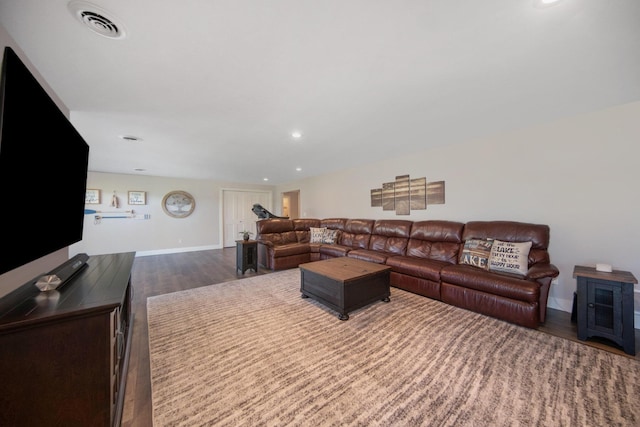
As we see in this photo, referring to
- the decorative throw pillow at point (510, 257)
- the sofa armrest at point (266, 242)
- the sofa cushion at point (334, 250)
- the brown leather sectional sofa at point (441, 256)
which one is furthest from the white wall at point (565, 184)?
the sofa armrest at point (266, 242)

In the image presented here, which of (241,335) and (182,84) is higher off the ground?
(182,84)

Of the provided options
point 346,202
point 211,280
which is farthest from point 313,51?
point 346,202

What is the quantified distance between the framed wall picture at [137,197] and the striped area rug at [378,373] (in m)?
5.00

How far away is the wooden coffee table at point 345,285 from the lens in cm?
244

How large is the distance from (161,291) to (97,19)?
336 cm

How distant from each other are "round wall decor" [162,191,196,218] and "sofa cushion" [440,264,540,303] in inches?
277

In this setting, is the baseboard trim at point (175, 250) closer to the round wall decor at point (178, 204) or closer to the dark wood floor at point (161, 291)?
the dark wood floor at point (161, 291)

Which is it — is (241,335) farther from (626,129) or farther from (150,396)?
(626,129)

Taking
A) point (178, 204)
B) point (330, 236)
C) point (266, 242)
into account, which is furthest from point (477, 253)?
point (178, 204)

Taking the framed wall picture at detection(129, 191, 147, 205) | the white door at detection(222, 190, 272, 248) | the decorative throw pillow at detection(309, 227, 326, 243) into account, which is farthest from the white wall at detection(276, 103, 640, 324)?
the framed wall picture at detection(129, 191, 147, 205)

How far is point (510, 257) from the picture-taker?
255 cm

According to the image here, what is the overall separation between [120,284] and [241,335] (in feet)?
3.70

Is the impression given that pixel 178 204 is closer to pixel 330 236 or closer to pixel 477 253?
pixel 330 236

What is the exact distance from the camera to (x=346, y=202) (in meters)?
5.59
